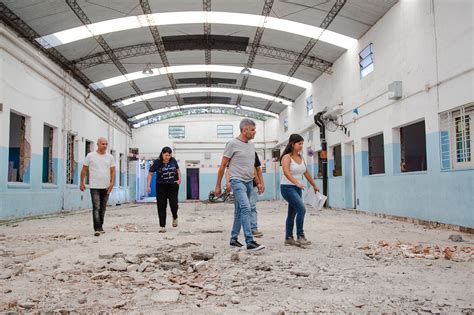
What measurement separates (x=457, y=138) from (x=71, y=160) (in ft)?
45.1

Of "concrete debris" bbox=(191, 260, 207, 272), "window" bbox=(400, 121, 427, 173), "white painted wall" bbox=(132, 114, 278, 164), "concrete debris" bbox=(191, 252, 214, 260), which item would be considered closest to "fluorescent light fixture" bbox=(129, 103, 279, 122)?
"white painted wall" bbox=(132, 114, 278, 164)

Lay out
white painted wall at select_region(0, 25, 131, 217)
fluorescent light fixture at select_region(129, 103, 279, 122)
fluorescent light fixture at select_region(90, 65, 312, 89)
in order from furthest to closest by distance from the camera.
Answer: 1. fluorescent light fixture at select_region(129, 103, 279, 122)
2. fluorescent light fixture at select_region(90, 65, 312, 89)
3. white painted wall at select_region(0, 25, 131, 217)

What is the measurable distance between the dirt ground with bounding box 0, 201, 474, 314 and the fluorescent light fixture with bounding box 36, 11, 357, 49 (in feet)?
28.2

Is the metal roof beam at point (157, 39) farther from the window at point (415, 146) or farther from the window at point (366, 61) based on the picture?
the window at point (415, 146)

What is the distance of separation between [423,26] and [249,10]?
528 cm

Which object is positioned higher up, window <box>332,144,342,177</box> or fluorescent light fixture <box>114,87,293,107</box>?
fluorescent light fixture <box>114,87,293,107</box>

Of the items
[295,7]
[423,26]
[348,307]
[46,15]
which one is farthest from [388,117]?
[46,15]

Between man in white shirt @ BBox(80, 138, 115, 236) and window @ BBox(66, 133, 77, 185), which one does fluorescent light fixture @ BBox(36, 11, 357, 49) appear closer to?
window @ BBox(66, 133, 77, 185)

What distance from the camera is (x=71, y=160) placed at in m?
16.0

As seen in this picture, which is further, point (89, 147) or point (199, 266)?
point (89, 147)

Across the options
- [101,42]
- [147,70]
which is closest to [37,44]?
[101,42]

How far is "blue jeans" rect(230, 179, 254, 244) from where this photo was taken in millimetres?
5055

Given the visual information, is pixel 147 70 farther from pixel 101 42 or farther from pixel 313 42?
pixel 313 42

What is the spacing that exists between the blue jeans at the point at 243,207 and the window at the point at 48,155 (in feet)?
34.8
